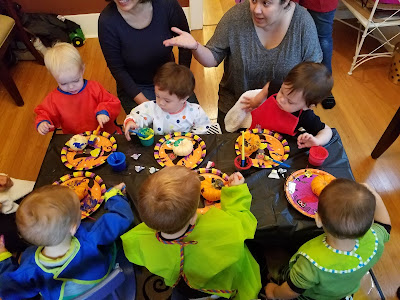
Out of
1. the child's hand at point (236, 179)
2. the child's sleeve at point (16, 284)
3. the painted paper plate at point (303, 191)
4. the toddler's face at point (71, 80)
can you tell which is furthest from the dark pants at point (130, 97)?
the child's sleeve at point (16, 284)

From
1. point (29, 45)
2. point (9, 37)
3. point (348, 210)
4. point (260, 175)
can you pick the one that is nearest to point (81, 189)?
point (260, 175)

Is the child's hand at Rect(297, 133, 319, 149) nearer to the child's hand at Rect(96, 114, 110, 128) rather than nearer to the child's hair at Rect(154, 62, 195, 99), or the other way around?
the child's hair at Rect(154, 62, 195, 99)

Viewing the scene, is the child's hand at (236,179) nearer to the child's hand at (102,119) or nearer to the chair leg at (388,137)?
the child's hand at (102,119)

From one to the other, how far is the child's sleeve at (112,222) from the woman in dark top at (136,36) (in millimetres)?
980

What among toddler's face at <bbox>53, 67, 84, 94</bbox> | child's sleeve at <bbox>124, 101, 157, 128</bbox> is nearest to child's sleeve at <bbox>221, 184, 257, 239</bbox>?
child's sleeve at <bbox>124, 101, 157, 128</bbox>

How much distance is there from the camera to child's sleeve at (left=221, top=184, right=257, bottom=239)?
49.2 inches

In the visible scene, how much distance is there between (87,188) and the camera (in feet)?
4.63

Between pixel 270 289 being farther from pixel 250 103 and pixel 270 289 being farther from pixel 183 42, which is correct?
pixel 183 42

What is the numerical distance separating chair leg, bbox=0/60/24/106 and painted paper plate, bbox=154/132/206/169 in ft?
6.41

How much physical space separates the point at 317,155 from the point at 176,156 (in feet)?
2.12

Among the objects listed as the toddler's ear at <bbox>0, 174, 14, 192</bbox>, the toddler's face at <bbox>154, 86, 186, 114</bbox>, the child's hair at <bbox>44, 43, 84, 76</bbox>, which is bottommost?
the toddler's ear at <bbox>0, 174, 14, 192</bbox>

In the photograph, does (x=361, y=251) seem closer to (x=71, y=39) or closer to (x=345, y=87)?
(x=345, y=87)

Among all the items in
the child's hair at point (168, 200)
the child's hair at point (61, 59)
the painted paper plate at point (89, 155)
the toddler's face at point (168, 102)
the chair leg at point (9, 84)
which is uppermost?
the child's hair at point (61, 59)

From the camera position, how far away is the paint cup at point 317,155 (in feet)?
4.85
